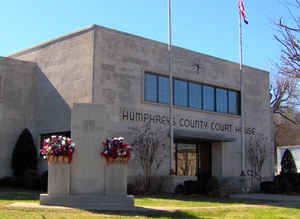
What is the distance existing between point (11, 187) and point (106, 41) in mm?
8627

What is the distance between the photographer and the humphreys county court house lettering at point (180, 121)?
2350 cm

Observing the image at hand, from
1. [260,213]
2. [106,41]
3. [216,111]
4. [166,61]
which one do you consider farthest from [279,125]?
[260,213]

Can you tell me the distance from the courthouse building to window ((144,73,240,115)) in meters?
0.05

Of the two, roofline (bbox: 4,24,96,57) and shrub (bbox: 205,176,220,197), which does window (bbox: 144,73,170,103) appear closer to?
roofline (bbox: 4,24,96,57)

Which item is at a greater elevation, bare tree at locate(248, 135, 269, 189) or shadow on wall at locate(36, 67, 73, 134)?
shadow on wall at locate(36, 67, 73, 134)

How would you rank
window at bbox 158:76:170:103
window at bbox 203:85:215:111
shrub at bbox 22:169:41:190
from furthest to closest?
1. window at bbox 203:85:215:111
2. window at bbox 158:76:170:103
3. shrub at bbox 22:169:41:190

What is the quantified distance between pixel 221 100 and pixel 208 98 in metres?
1.19

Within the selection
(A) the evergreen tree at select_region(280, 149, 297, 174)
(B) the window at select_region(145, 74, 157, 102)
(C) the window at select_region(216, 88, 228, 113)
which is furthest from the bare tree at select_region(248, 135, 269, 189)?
(B) the window at select_region(145, 74, 157, 102)

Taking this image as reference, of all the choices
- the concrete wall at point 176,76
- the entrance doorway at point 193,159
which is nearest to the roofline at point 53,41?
the concrete wall at point 176,76

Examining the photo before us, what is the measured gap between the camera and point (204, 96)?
27547 mm

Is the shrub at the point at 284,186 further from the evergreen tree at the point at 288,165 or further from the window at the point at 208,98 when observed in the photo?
the window at the point at 208,98

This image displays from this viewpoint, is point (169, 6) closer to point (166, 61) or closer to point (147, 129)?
point (166, 61)

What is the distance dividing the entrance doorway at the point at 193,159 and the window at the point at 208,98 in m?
2.42

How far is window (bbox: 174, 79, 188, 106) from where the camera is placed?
26.0 m
